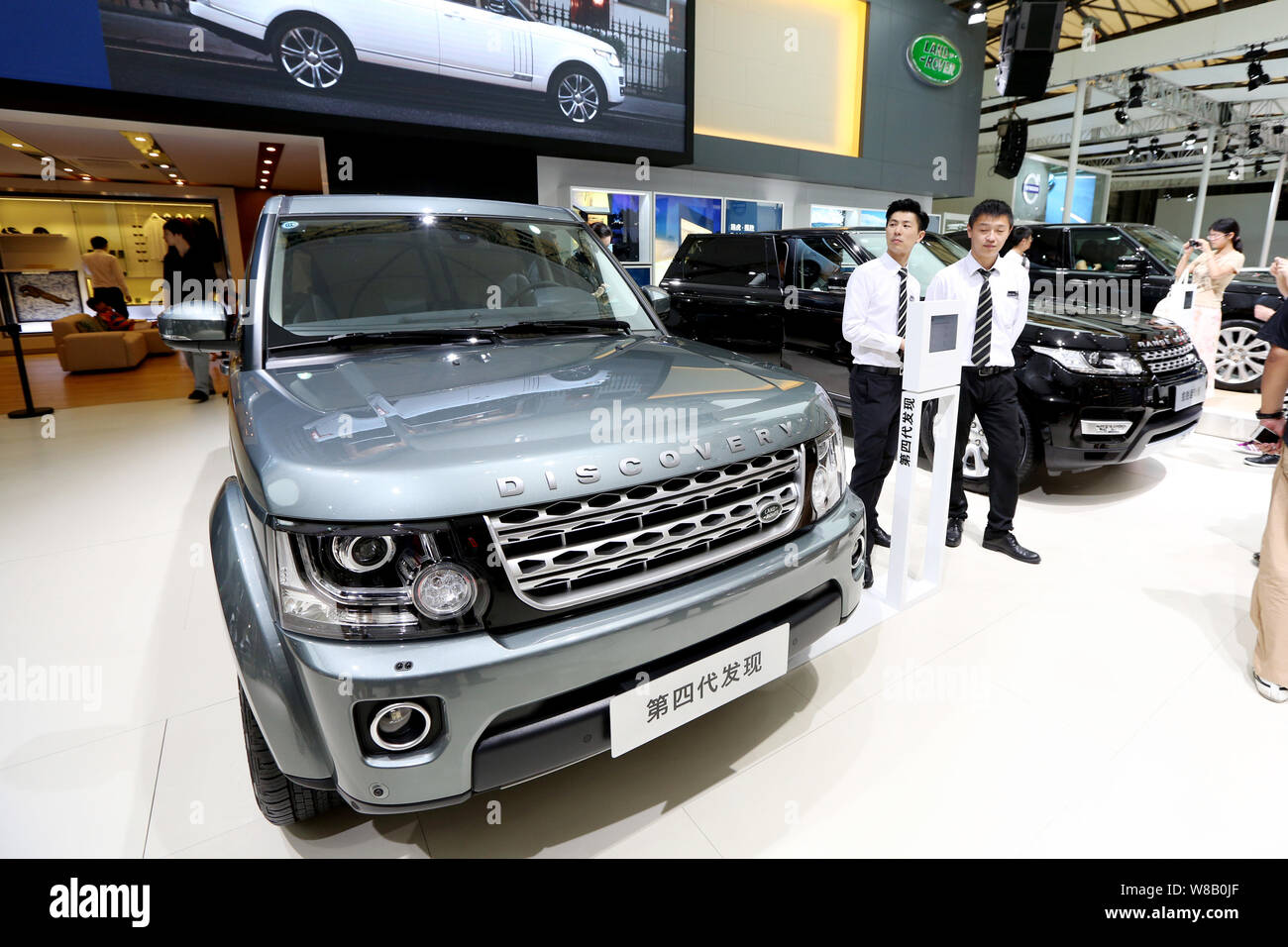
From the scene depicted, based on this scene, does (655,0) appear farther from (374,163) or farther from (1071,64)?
(1071,64)

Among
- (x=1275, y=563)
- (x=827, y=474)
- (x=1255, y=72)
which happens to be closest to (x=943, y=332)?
(x=827, y=474)

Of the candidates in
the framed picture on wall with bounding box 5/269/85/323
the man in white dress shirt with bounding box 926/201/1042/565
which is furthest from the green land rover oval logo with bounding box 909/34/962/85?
the framed picture on wall with bounding box 5/269/85/323

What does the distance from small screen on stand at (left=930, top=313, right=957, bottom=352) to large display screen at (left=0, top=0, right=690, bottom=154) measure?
575 centimetres

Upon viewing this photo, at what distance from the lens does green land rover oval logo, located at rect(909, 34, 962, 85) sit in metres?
10.7

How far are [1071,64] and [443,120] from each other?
11.7m

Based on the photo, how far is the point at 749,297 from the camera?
16.9 feet

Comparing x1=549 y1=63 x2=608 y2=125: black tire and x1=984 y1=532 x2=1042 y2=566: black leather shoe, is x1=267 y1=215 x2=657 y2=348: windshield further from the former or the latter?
x1=549 y1=63 x2=608 y2=125: black tire

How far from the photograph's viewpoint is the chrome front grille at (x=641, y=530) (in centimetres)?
124

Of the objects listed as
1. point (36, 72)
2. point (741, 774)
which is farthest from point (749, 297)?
point (36, 72)

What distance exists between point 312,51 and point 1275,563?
7220 mm

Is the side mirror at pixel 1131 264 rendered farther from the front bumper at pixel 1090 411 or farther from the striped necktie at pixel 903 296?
the striped necktie at pixel 903 296

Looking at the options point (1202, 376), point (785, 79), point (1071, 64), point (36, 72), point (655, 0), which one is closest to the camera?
point (1202, 376)

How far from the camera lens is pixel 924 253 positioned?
173 inches

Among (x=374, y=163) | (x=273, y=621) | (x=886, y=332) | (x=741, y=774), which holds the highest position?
(x=374, y=163)
